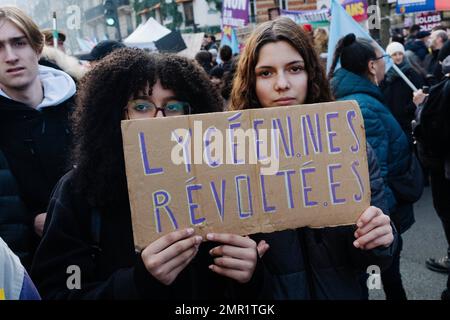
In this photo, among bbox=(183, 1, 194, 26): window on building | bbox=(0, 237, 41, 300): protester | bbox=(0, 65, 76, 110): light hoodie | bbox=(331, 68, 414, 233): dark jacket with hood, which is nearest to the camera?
bbox=(0, 237, 41, 300): protester

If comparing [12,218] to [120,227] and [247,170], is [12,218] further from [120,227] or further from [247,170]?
[247,170]

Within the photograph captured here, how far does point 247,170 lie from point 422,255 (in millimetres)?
3499

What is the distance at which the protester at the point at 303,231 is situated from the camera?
146cm

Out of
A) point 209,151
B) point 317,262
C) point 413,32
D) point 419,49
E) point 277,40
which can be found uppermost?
point 413,32

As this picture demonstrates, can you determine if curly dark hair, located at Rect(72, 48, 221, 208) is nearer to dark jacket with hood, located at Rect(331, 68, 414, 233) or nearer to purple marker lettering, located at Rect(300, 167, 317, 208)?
purple marker lettering, located at Rect(300, 167, 317, 208)

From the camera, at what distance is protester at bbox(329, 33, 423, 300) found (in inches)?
114

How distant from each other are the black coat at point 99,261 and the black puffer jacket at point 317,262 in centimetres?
10

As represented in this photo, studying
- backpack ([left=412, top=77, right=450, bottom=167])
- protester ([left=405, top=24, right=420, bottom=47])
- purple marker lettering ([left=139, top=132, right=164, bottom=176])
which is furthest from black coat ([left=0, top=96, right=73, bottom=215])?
protester ([left=405, top=24, right=420, bottom=47])

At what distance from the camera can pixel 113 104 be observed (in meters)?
1.54

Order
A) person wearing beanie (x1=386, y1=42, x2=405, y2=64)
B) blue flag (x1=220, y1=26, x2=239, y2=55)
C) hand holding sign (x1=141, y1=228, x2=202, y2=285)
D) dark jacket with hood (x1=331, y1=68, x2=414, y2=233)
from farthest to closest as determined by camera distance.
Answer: blue flag (x1=220, y1=26, x2=239, y2=55) < person wearing beanie (x1=386, y1=42, x2=405, y2=64) < dark jacket with hood (x1=331, y1=68, x2=414, y2=233) < hand holding sign (x1=141, y1=228, x2=202, y2=285)

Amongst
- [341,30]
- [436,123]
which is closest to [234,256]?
[436,123]

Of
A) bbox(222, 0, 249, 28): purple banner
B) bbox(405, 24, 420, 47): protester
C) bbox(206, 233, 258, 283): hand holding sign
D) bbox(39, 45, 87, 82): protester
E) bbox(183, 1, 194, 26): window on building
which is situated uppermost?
bbox(183, 1, 194, 26): window on building
